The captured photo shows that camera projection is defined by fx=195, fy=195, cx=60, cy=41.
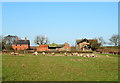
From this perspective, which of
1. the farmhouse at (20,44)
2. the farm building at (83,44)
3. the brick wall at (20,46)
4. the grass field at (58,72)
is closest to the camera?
the grass field at (58,72)

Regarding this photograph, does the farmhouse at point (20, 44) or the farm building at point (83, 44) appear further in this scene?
the farmhouse at point (20, 44)

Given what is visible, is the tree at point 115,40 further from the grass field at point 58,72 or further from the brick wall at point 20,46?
the grass field at point 58,72

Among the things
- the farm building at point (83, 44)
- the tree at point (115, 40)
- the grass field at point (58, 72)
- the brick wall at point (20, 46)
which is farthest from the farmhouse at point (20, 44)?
the grass field at point (58, 72)

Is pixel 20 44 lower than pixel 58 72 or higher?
higher

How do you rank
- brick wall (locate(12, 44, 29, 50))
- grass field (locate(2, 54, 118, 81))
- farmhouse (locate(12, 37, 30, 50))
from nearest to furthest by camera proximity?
grass field (locate(2, 54, 118, 81))
brick wall (locate(12, 44, 29, 50))
farmhouse (locate(12, 37, 30, 50))

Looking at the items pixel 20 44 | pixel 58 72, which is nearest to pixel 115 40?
pixel 20 44

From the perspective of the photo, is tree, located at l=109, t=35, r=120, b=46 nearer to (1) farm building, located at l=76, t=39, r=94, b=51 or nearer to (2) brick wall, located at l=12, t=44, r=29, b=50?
(1) farm building, located at l=76, t=39, r=94, b=51

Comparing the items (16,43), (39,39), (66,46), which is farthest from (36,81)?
(39,39)

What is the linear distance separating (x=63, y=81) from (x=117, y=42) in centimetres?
10462

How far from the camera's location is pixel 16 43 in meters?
103

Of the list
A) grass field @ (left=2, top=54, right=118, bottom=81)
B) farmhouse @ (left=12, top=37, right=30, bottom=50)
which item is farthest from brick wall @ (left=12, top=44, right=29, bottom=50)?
grass field @ (left=2, top=54, right=118, bottom=81)

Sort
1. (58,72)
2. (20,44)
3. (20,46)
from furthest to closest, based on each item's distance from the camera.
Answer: (20,44)
(20,46)
(58,72)

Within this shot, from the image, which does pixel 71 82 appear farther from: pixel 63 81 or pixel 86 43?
pixel 86 43

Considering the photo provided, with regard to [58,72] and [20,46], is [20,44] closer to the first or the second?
[20,46]
